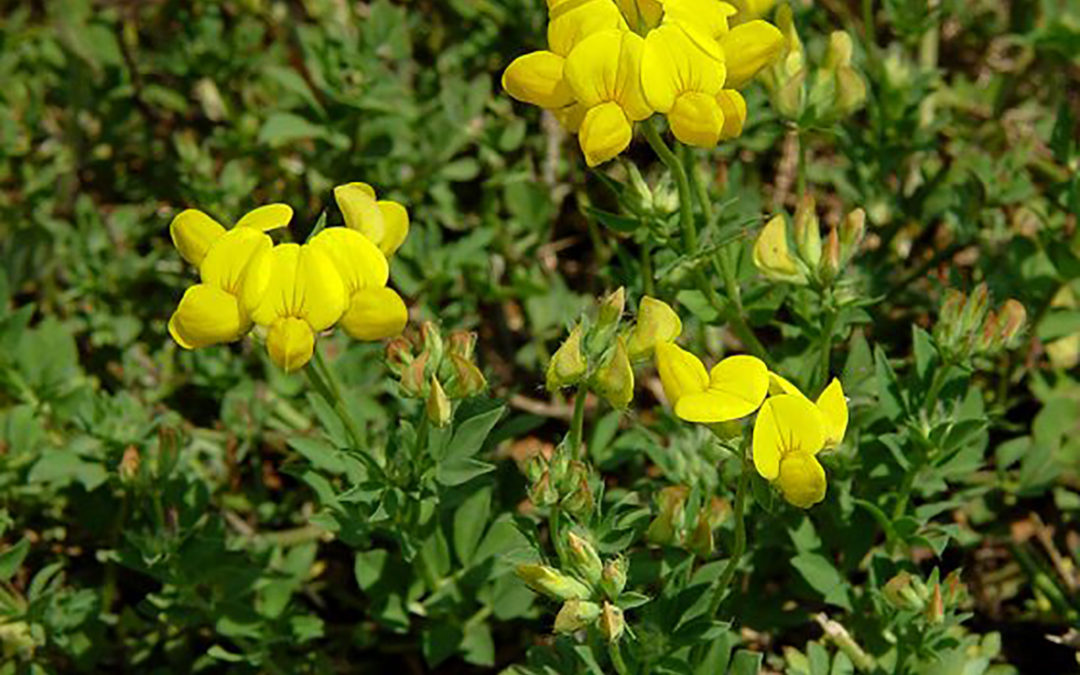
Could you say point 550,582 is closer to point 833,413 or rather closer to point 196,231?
point 833,413

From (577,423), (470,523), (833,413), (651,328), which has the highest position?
(651,328)

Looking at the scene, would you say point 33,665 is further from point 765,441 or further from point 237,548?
point 765,441

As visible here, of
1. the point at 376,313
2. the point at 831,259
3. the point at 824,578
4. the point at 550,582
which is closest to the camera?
the point at 550,582

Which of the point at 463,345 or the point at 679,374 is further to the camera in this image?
the point at 463,345

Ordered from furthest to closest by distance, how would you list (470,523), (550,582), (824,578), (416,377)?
(470,523) → (824,578) → (416,377) → (550,582)

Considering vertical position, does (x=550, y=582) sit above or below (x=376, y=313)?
below

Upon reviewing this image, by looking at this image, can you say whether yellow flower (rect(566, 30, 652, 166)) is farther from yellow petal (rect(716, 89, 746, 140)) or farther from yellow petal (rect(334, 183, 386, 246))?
yellow petal (rect(334, 183, 386, 246))

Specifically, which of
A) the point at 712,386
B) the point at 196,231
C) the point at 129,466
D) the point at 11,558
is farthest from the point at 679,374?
the point at 11,558

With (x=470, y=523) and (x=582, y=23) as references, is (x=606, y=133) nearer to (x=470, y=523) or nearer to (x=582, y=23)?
(x=582, y=23)
